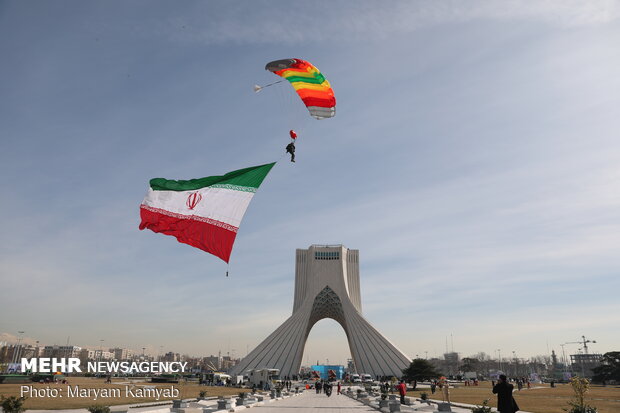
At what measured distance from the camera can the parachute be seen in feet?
57.3

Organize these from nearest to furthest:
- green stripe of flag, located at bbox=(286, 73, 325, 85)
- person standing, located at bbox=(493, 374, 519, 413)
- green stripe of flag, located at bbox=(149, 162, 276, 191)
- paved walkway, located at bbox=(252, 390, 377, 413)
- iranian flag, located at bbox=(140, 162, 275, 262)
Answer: person standing, located at bbox=(493, 374, 519, 413)
iranian flag, located at bbox=(140, 162, 275, 262)
green stripe of flag, located at bbox=(149, 162, 276, 191)
green stripe of flag, located at bbox=(286, 73, 325, 85)
paved walkway, located at bbox=(252, 390, 377, 413)

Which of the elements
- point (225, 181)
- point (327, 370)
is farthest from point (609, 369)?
point (225, 181)

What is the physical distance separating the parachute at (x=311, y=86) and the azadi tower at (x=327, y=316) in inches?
2151

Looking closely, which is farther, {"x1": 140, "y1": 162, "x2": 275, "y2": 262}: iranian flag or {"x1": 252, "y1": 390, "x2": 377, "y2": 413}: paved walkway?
{"x1": 252, "y1": 390, "x2": 377, "y2": 413}: paved walkway

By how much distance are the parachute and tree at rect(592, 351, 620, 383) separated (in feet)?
226

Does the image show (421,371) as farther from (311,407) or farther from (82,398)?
(82,398)

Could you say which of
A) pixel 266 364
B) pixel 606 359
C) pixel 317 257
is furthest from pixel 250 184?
pixel 606 359

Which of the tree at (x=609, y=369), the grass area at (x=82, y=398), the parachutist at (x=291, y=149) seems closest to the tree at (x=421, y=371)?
the grass area at (x=82, y=398)

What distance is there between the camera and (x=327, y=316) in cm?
9006

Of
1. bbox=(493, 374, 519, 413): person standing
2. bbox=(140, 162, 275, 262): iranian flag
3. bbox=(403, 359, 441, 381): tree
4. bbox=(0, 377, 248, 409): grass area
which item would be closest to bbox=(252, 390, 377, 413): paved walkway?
bbox=(0, 377, 248, 409): grass area

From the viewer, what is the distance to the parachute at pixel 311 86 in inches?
688

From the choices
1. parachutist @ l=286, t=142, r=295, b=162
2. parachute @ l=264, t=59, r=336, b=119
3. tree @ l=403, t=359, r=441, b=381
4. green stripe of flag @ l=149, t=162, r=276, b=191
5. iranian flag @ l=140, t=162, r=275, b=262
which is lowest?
tree @ l=403, t=359, r=441, b=381

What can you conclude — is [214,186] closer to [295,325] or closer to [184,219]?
[184,219]

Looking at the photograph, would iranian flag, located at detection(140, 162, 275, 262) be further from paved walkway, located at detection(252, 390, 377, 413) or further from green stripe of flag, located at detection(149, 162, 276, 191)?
paved walkway, located at detection(252, 390, 377, 413)
